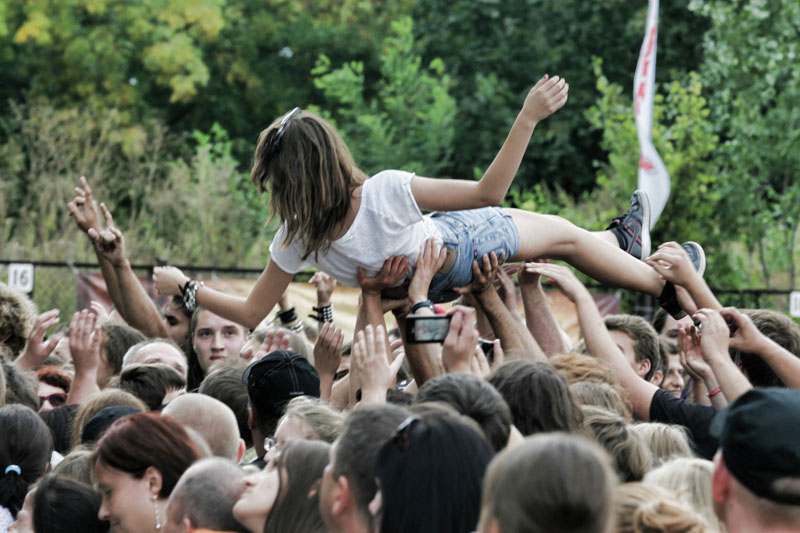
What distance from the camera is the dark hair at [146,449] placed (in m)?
3.25

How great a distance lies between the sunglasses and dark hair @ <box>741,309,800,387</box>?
10.7 feet

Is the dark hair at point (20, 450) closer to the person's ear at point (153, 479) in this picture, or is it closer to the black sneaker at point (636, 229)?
the person's ear at point (153, 479)

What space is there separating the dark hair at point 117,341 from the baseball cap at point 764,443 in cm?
405

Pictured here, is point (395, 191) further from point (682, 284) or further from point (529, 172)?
point (529, 172)

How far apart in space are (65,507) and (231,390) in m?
1.35

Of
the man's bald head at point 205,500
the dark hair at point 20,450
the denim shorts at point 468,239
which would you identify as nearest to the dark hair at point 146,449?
the man's bald head at point 205,500

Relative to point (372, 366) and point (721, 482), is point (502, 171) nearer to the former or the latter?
point (372, 366)

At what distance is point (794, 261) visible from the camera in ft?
46.4

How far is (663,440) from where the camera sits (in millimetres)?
3666

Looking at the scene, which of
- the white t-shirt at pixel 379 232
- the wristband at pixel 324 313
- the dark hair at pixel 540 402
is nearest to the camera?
the dark hair at pixel 540 402

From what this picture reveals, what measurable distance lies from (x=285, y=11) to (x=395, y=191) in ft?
72.5

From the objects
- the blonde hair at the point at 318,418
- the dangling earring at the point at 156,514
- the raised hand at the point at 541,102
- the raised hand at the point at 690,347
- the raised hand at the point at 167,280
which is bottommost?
the dangling earring at the point at 156,514

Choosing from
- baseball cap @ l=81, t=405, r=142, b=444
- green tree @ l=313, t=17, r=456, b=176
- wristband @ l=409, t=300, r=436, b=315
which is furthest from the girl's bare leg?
green tree @ l=313, t=17, r=456, b=176

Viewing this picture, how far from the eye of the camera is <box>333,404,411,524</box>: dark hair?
255cm
